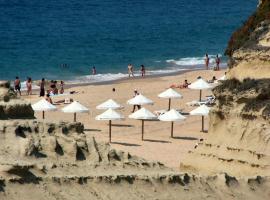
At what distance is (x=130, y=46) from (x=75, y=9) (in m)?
45.2

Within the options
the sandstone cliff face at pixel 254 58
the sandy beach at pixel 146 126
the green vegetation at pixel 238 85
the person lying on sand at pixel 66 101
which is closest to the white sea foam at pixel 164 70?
the sandy beach at pixel 146 126

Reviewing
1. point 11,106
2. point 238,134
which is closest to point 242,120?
point 238,134

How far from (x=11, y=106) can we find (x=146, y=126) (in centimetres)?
2420

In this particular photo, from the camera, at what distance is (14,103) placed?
40.9ft

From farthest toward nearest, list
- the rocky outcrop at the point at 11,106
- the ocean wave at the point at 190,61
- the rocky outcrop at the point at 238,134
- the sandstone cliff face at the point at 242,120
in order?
the ocean wave at the point at 190,61, the sandstone cliff face at the point at 242,120, the rocky outcrop at the point at 238,134, the rocky outcrop at the point at 11,106

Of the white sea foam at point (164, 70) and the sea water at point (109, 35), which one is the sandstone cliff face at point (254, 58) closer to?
the white sea foam at point (164, 70)

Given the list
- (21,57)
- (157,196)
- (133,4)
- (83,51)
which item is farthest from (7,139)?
(133,4)

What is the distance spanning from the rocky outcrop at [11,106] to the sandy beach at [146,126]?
8284 millimetres

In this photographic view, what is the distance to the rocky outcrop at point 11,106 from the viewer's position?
1237 cm

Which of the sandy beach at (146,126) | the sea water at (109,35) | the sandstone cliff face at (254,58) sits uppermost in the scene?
the sea water at (109,35)

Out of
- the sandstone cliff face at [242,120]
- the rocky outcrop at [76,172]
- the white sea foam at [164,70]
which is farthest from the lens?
the white sea foam at [164,70]

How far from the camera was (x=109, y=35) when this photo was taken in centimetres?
9575

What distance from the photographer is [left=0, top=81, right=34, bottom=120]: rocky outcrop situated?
12367 mm

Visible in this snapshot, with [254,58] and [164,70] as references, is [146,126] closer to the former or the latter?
[254,58]
